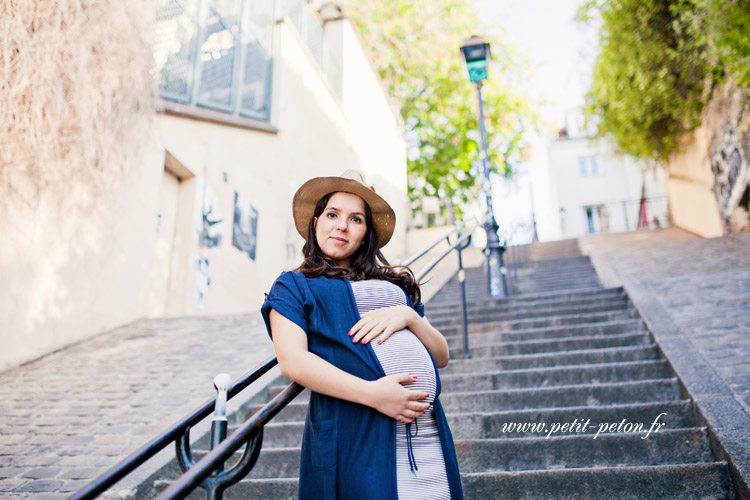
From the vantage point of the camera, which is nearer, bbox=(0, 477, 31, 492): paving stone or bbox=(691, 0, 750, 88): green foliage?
bbox=(0, 477, 31, 492): paving stone

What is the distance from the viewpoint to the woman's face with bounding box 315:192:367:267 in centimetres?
171

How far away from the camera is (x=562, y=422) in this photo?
3189mm

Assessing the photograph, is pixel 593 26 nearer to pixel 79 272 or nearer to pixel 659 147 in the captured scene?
pixel 659 147

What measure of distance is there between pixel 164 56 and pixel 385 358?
724 cm

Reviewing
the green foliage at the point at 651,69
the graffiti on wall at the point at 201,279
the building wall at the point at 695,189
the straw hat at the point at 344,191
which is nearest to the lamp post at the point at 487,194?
the green foliage at the point at 651,69

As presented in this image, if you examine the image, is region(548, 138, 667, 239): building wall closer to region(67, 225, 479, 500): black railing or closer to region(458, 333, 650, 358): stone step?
region(458, 333, 650, 358): stone step

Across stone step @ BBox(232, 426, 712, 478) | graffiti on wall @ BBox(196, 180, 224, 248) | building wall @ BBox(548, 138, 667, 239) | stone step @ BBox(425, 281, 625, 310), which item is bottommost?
stone step @ BBox(232, 426, 712, 478)

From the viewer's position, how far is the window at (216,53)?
753 cm

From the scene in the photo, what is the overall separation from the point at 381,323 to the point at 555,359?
3086 mm

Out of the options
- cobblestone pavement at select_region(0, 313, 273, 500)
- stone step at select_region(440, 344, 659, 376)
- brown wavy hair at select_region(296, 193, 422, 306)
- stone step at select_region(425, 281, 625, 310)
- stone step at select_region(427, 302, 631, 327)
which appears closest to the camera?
brown wavy hair at select_region(296, 193, 422, 306)

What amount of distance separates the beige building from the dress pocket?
470cm

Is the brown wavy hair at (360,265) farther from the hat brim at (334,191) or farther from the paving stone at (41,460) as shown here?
the paving stone at (41,460)

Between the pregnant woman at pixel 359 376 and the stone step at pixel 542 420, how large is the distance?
5.78 feet

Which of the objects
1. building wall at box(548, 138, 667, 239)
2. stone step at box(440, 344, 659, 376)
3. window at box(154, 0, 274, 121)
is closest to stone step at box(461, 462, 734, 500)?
stone step at box(440, 344, 659, 376)
